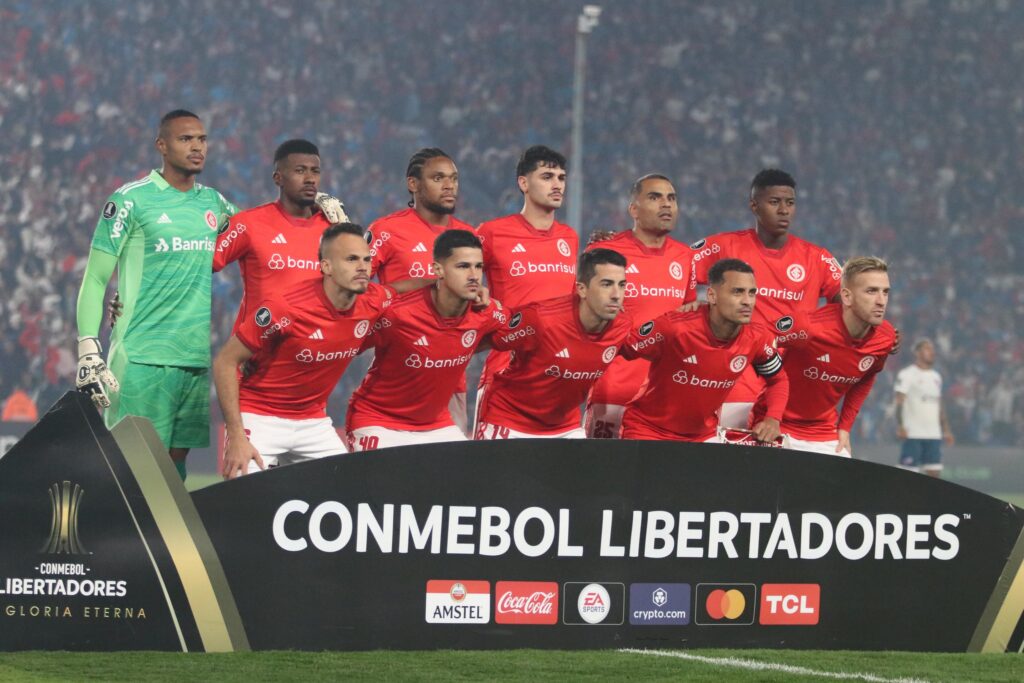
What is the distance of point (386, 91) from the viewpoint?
22.7 m

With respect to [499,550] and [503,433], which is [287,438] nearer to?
[503,433]

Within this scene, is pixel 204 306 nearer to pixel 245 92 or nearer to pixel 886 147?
pixel 245 92

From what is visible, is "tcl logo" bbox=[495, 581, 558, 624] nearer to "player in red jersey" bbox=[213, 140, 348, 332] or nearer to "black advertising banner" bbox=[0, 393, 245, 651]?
"black advertising banner" bbox=[0, 393, 245, 651]

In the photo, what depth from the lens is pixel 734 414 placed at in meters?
7.50

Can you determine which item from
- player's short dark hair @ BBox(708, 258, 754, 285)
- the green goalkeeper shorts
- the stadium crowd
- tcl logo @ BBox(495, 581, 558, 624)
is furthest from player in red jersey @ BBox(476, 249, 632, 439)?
the stadium crowd

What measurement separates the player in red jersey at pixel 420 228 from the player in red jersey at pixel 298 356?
80 centimetres

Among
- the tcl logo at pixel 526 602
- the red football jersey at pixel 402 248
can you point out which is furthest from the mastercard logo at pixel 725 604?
the red football jersey at pixel 402 248

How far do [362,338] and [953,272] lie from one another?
17.8 meters

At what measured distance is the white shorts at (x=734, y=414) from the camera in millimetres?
7484

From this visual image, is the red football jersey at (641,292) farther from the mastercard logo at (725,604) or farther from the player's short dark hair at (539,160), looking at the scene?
the mastercard logo at (725,604)

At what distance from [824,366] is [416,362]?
223cm

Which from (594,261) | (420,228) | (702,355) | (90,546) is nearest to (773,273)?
(702,355)

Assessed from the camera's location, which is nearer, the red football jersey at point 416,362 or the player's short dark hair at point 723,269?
the red football jersey at point 416,362

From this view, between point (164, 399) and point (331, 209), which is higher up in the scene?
point (331, 209)
